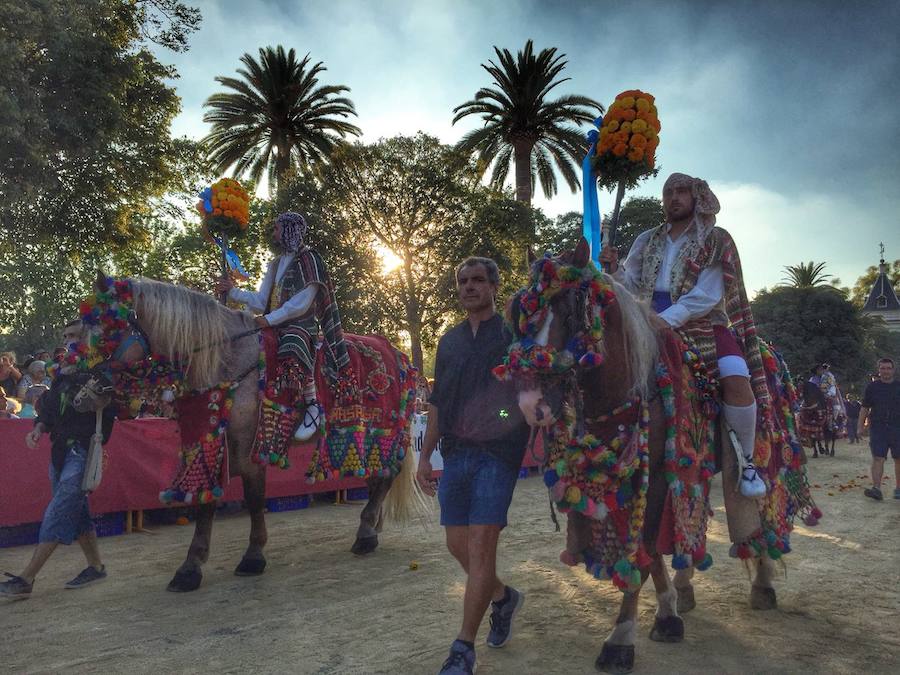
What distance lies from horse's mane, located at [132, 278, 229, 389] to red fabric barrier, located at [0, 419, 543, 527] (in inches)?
49.1

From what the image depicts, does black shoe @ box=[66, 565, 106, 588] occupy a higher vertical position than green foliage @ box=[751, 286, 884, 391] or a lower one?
lower

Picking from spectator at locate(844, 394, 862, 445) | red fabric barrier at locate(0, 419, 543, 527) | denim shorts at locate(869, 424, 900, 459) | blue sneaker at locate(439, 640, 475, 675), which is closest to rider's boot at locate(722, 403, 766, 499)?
blue sneaker at locate(439, 640, 475, 675)

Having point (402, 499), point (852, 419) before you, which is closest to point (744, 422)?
point (402, 499)

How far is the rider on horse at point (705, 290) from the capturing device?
3.69 meters

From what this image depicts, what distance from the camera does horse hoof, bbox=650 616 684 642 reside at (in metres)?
3.74

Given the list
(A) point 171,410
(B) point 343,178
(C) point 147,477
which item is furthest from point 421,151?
(A) point 171,410

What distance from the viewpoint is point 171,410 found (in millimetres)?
5180

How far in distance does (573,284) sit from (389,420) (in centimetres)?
377

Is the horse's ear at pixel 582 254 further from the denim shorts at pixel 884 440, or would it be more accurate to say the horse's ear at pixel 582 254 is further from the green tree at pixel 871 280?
the green tree at pixel 871 280

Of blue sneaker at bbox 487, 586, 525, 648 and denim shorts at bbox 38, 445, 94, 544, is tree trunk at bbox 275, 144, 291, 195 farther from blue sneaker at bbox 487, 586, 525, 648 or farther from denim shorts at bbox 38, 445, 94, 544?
blue sneaker at bbox 487, 586, 525, 648

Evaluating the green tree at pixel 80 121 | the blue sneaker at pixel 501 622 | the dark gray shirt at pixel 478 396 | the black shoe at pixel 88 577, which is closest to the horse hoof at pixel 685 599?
the blue sneaker at pixel 501 622

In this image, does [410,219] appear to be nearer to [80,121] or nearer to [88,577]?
[80,121]

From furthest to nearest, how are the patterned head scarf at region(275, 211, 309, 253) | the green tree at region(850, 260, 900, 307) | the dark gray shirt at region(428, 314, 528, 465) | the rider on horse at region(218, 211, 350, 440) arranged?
1. the green tree at region(850, 260, 900, 307)
2. the patterned head scarf at region(275, 211, 309, 253)
3. the rider on horse at region(218, 211, 350, 440)
4. the dark gray shirt at region(428, 314, 528, 465)

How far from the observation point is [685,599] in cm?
435
